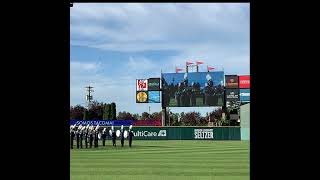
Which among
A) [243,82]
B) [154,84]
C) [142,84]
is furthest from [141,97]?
[243,82]

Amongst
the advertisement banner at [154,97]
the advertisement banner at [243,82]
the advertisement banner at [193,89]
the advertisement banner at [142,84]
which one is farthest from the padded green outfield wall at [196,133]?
the advertisement banner at [243,82]

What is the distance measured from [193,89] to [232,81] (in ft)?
27.8

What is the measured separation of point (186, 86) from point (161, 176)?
35730mm

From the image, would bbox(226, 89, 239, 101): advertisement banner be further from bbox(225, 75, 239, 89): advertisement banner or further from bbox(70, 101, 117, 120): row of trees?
bbox(70, 101, 117, 120): row of trees

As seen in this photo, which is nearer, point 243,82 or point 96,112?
point 243,82

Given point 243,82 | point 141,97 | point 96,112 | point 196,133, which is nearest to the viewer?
point 196,133

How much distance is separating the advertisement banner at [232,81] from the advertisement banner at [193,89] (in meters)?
6.87

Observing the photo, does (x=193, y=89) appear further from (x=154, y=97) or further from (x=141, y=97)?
(x=141, y=97)

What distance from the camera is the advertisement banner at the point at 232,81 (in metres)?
52.9

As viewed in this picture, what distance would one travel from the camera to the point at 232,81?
5306cm

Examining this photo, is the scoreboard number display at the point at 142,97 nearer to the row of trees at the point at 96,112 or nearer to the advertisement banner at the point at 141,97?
the advertisement banner at the point at 141,97

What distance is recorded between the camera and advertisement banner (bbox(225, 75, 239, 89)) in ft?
174

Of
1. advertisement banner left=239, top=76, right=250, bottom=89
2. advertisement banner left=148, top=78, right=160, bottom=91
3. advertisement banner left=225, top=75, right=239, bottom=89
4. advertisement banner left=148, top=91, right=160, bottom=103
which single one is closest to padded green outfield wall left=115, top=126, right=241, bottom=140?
advertisement banner left=148, top=91, right=160, bottom=103
